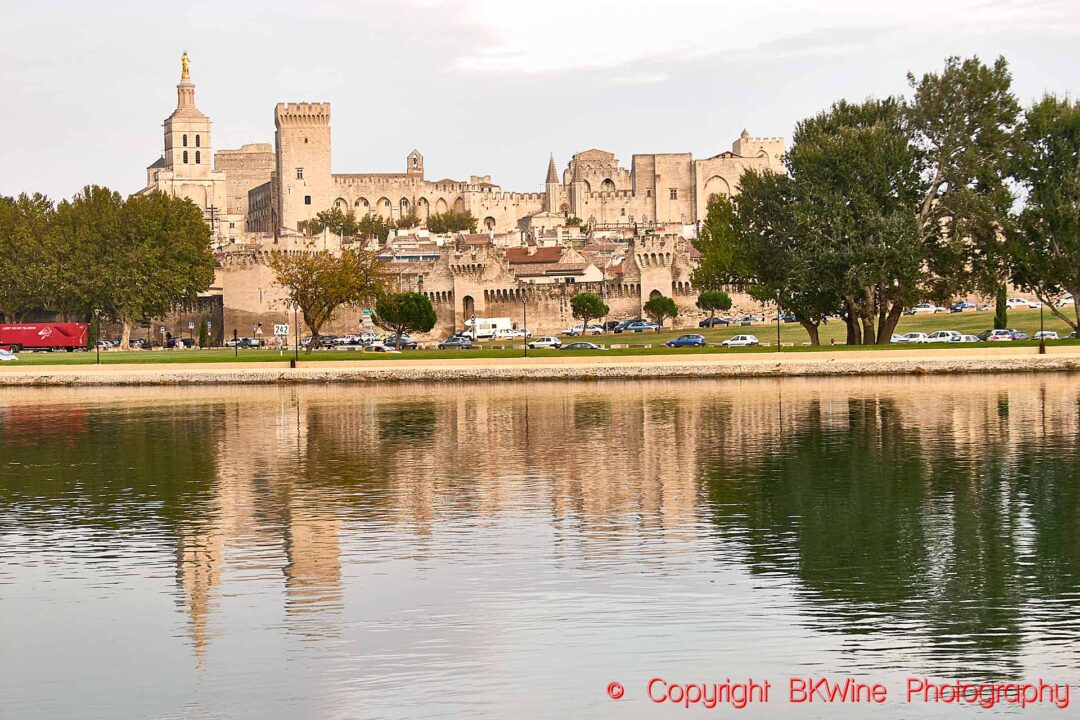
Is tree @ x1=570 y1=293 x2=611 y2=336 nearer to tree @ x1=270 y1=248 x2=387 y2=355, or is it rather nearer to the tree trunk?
tree @ x1=270 y1=248 x2=387 y2=355

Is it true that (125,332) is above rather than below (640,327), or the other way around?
above

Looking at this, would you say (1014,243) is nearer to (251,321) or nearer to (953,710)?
(953,710)

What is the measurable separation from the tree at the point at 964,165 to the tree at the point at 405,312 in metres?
30.3

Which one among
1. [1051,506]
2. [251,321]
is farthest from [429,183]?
[1051,506]

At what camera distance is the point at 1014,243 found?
185ft

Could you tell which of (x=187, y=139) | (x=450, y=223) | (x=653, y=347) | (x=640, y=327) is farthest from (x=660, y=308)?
(x=187, y=139)

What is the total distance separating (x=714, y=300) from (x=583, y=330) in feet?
26.4

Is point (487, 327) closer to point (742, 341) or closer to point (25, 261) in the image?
point (742, 341)

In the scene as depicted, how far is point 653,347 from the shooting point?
221ft

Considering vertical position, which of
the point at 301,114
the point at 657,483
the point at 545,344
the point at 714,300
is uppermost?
the point at 301,114

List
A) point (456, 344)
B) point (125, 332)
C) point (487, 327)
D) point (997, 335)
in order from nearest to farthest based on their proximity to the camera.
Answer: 1. point (997, 335)
2. point (456, 344)
3. point (125, 332)
4. point (487, 327)

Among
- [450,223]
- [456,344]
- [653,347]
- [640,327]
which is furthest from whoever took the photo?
[450,223]

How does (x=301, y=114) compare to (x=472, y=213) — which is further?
(x=472, y=213)

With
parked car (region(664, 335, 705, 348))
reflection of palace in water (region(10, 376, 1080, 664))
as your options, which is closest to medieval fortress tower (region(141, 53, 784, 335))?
parked car (region(664, 335, 705, 348))
